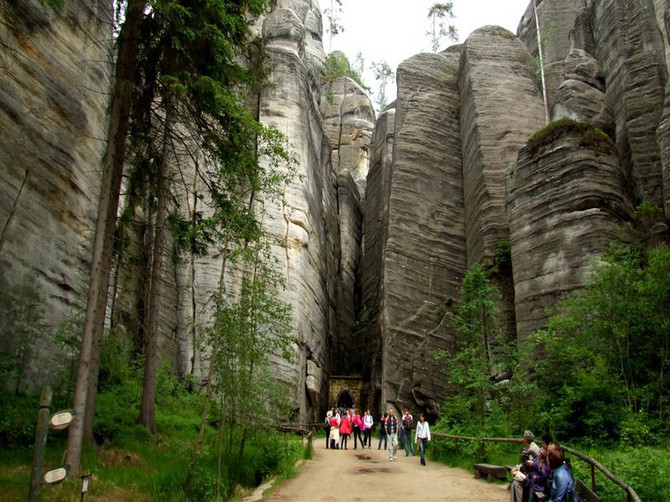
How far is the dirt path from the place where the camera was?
406 inches

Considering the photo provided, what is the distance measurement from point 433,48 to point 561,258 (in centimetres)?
4023

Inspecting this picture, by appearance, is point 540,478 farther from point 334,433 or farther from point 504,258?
point 504,258

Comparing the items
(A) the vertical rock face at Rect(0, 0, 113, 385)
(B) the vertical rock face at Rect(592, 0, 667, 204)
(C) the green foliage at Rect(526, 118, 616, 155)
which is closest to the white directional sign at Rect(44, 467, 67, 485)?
(A) the vertical rock face at Rect(0, 0, 113, 385)

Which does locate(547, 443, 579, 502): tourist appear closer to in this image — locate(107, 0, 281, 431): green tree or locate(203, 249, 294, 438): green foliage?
locate(203, 249, 294, 438): green foliage

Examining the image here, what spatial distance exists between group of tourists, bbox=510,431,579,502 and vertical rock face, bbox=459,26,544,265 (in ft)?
66.6

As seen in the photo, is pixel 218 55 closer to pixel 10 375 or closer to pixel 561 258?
pixel 10 375

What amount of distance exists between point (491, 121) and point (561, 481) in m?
28.4

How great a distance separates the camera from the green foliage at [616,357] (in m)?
15.9

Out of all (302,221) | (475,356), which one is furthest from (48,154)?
(475,356)

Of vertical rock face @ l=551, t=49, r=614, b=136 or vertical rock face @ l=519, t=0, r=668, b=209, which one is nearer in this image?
vertical rock face @ l=519, t=0, r=668, b=209

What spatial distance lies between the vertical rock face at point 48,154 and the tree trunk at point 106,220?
0.76 m

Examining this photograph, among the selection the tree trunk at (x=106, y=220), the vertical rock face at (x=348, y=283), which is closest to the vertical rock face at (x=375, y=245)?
the vertical rock face at (x=348, y=283)

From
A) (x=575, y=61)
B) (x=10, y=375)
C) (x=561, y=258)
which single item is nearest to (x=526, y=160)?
(x=561, y=258)

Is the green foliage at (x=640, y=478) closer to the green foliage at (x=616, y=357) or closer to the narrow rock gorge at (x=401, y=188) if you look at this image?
the green foliage at (x=616, y=357)
